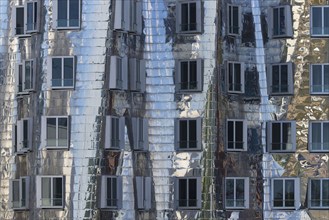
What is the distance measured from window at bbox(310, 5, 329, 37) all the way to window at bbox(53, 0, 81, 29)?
12250mm

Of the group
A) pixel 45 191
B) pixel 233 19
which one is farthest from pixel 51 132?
pixel 233 19

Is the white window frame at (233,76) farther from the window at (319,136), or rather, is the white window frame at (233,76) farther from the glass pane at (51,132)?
the glass pane at (51,132)

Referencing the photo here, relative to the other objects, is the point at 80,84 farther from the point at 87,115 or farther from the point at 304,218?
the point at 304,218

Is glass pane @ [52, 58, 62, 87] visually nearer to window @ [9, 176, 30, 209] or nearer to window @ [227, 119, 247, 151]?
window @ [9, 176, 30, 209]

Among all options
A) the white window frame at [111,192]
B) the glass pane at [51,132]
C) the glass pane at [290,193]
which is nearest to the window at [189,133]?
the white window frame at [111,192]

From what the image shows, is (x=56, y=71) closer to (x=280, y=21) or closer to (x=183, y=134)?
(x=183, y=134)

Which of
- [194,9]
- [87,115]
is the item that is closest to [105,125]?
[87,115]

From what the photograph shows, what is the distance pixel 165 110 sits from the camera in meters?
89.4

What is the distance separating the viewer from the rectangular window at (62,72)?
88250 mm

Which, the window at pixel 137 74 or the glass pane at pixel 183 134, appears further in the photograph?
the glass pane at pixel 183 134

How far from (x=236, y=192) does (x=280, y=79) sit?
6.42 m

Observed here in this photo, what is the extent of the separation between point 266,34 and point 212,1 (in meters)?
3.55

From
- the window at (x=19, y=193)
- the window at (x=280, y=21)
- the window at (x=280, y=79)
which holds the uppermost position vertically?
the window at (x=280, y=21)

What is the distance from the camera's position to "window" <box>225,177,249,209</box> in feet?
291
